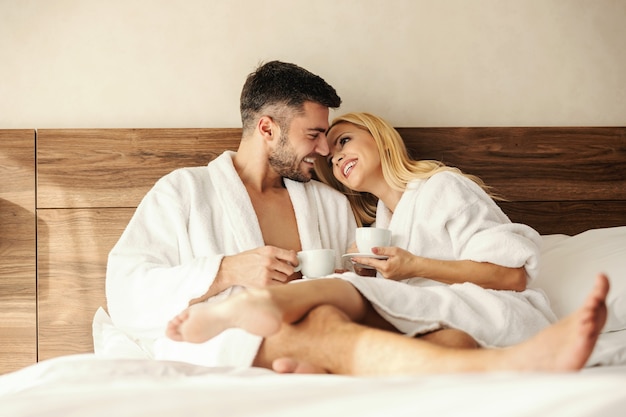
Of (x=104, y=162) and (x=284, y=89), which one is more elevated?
(x=284, y=89)

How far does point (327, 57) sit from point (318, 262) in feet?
3.24

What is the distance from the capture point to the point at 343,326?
1.34 meters

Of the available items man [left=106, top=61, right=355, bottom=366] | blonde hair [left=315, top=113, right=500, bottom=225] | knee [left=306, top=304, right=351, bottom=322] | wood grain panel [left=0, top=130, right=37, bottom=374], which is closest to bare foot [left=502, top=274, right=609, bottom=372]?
knee [left=306, top=304, right=351, bottom=322]

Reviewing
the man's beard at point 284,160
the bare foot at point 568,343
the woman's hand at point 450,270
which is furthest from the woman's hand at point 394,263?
the bare foot at point 568,343

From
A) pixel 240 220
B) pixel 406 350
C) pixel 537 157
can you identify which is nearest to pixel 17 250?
pixel 240 220

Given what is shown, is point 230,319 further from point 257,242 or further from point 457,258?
point 457,258

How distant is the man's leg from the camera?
1045 millimetres

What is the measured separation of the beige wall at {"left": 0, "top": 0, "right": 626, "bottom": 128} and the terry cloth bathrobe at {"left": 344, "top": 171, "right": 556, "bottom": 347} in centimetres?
54

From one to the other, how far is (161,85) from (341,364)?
1.52 meters

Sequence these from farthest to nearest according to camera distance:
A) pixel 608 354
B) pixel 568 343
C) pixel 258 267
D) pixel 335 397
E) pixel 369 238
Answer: pixel 369 238 → pixel 258 267 → pixel 608 354 → pixel 568 343 → pixel 335 397

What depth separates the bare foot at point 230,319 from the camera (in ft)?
4.28

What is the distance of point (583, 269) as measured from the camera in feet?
7.09

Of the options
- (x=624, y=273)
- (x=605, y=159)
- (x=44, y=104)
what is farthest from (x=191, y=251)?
(x=605, y=159)

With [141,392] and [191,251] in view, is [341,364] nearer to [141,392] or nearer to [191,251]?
[141,392]
